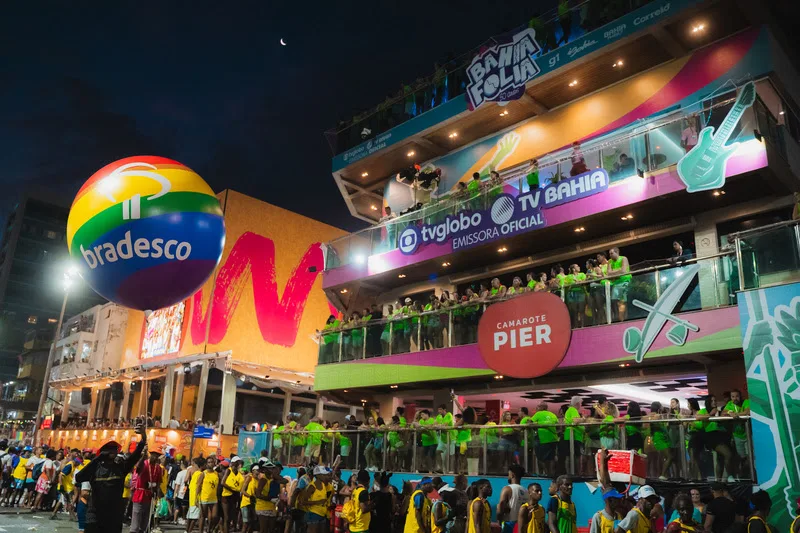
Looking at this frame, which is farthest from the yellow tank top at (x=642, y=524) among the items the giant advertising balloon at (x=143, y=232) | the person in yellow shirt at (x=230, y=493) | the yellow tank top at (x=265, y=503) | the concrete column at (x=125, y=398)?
the concrete column at (x=125, y=398)

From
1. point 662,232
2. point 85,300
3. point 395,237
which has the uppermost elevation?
point 85,300

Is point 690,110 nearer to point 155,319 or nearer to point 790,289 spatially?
point 790,289

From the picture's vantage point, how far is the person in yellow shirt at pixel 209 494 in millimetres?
14359

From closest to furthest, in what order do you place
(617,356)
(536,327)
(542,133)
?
(617,356) → (536,327) → (542,133)

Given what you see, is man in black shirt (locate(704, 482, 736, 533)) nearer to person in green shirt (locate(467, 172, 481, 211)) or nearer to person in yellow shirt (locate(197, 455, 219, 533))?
person in yellow shirt (locate(197, 455, 219, 533))

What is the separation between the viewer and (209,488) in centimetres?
1447

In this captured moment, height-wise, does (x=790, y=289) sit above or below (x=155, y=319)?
below

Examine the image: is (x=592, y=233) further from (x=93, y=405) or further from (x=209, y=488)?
(x=93, y=405)

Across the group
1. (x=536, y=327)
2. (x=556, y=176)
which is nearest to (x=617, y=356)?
(x=536, y=327)

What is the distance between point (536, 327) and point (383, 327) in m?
5.68

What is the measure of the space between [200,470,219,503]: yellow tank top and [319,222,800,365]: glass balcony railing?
6931mm

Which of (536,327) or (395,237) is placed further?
(395,237)

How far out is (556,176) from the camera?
710 inches

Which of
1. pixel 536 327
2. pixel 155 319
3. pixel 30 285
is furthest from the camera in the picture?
pixel 30 285
